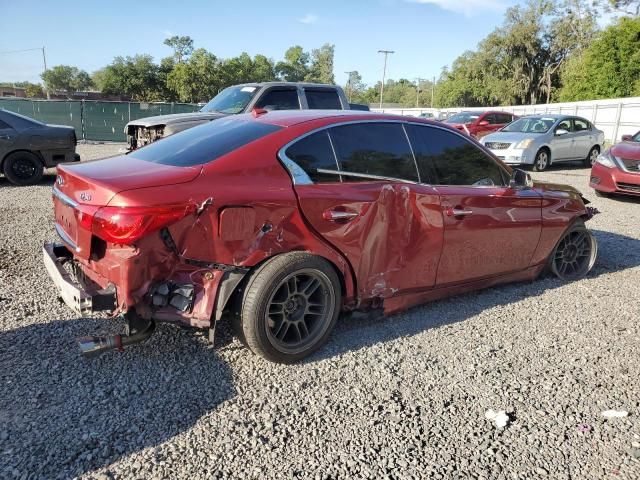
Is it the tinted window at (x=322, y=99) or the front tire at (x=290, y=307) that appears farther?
the tinted window at (x=322, y=99)

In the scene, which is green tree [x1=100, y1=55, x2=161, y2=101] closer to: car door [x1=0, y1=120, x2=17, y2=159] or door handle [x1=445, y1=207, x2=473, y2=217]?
car door [x1=0, y1=120, x2=17, y2=159]


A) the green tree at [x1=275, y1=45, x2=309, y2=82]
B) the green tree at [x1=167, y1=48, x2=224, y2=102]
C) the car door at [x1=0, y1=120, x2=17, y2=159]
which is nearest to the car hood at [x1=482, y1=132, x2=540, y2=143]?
the car door at [x1=0, y1=120, x2=17, y2=159]

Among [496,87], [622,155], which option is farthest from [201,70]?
[622,155]

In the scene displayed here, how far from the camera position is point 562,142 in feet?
48.9

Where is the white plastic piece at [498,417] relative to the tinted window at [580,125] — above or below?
below

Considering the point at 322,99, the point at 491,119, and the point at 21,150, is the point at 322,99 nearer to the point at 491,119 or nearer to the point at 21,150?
the point at 21,150

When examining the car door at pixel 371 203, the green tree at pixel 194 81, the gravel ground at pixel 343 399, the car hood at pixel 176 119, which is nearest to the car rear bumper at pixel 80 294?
the gravel ground at pixel 343 399

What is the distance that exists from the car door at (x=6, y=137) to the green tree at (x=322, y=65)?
111186mm

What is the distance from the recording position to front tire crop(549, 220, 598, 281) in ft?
17.1

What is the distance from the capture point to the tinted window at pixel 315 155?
11.1ft

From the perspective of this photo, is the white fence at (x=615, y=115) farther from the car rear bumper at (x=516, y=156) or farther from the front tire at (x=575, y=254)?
the front tire at (x=575, y=254)

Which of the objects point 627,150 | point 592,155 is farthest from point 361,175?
point 592,155

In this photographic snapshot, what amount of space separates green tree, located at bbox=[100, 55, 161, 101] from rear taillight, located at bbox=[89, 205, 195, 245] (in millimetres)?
79111

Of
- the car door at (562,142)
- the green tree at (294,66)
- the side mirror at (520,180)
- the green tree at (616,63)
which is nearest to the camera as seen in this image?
the side mirror at (520,180)
